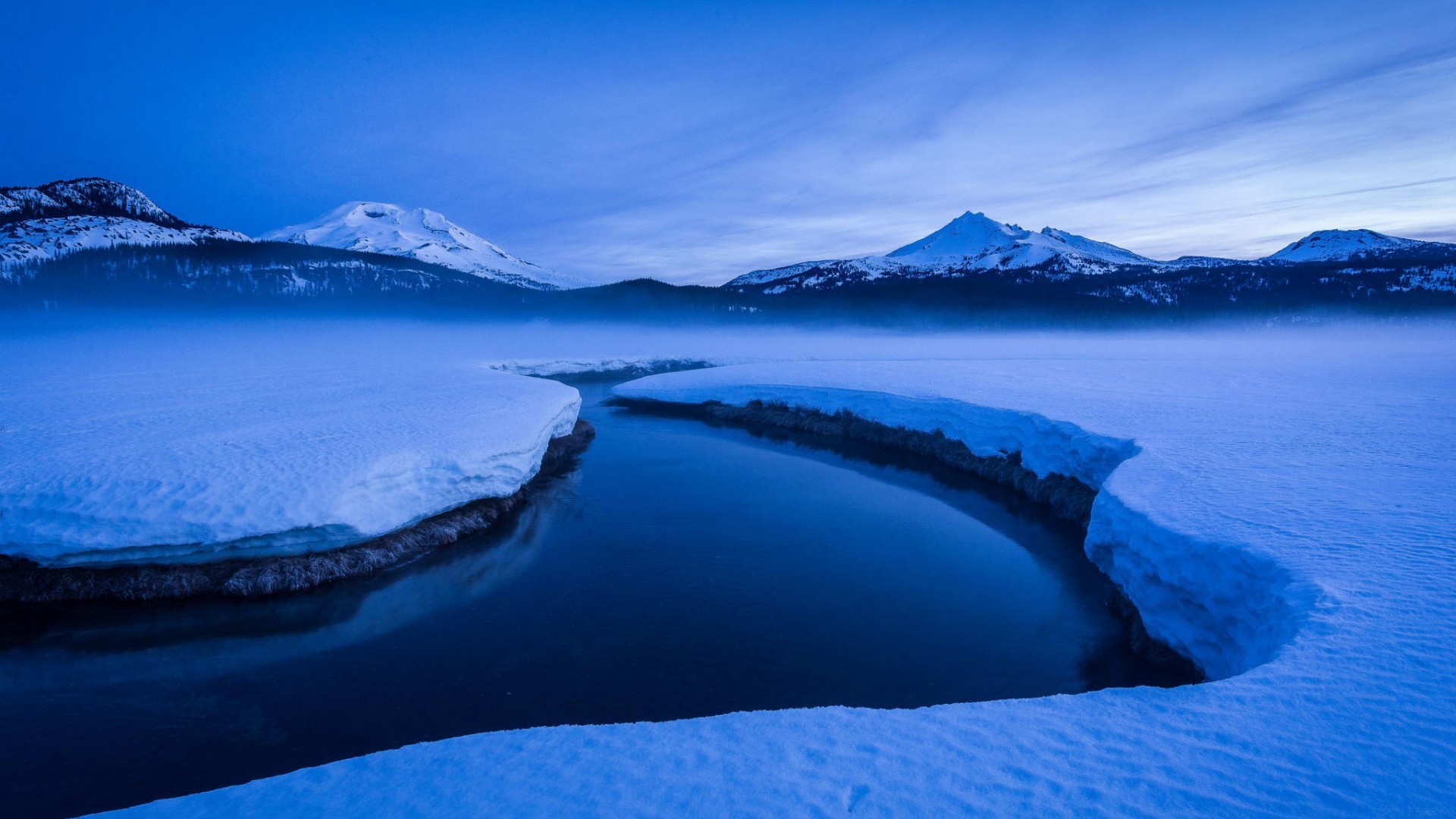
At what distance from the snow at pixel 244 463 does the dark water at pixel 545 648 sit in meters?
0.84

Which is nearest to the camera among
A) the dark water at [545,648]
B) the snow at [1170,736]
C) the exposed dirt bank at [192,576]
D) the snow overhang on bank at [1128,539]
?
the snow at [1170,736]

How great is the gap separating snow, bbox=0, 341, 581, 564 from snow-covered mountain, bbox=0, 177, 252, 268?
286ft

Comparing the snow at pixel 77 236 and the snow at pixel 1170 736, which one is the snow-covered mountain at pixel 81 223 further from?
the snow at pixel 1170 736

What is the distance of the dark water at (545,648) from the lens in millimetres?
5496

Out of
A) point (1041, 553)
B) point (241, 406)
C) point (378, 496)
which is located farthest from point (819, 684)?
point (241, 406)

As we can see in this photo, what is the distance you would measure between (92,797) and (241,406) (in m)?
12.2

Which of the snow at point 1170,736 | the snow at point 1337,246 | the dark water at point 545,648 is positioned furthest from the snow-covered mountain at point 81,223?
the snow at point 1337,246

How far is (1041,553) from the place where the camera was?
31.9ft

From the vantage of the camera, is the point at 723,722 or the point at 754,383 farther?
the point at 754,383

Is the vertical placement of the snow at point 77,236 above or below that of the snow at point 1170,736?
above

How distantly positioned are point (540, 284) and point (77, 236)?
8475 cm

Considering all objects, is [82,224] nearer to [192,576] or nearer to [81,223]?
[81,223]

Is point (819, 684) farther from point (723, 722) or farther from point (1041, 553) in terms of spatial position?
point (1041, 553)

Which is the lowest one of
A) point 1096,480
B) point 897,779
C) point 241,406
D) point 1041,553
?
point 1041,553
